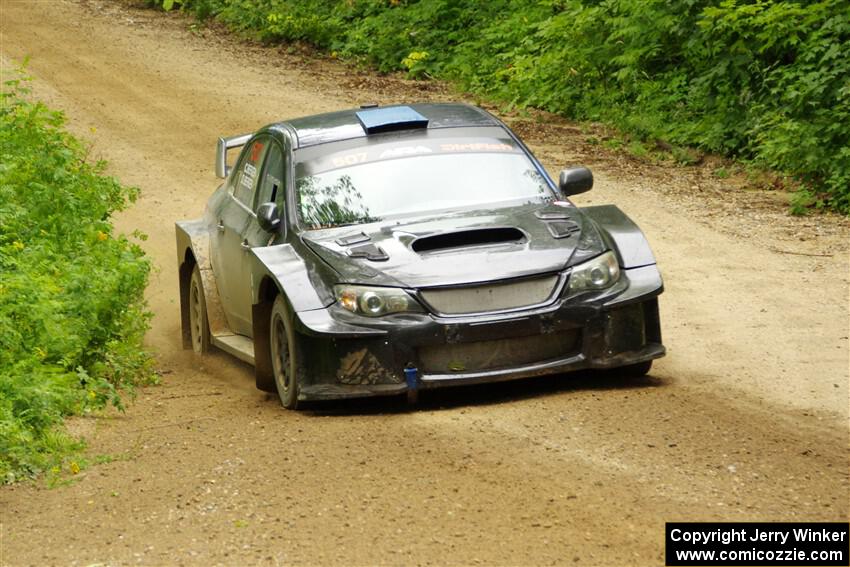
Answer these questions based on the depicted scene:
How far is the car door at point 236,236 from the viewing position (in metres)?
9.22

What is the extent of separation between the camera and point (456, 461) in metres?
6.33

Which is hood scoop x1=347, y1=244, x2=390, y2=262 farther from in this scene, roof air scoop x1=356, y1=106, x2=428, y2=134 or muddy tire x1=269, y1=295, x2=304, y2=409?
roof air scoop x1=356, y1=106, x2=428, y2=134

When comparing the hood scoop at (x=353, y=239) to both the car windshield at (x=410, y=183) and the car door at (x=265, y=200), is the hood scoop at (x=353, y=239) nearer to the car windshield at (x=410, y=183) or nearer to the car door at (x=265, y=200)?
the car windshield at (x=410, y=183)

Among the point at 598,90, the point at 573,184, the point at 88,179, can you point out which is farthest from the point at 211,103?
the point at 573,184

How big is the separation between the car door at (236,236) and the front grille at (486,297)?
185 centimetres

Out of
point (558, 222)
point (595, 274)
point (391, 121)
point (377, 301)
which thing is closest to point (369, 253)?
point (377, 301)

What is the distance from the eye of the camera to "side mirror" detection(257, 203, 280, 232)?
845 cm

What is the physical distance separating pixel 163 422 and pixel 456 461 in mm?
2512

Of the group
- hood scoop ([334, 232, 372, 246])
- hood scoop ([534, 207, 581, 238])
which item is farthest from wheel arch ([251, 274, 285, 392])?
hood scoop ([534, 207, 581, 238])

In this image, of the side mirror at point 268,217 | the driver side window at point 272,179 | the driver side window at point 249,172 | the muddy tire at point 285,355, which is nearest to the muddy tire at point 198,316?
the driver side window at point 249,172

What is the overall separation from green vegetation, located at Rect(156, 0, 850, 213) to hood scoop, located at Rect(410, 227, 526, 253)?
6784 mm

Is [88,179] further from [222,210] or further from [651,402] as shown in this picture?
[651,402]

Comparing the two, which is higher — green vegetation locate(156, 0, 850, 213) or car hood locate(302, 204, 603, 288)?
car hood locate(302, 204, 603, 288)

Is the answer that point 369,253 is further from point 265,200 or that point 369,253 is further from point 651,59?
point 651,59
